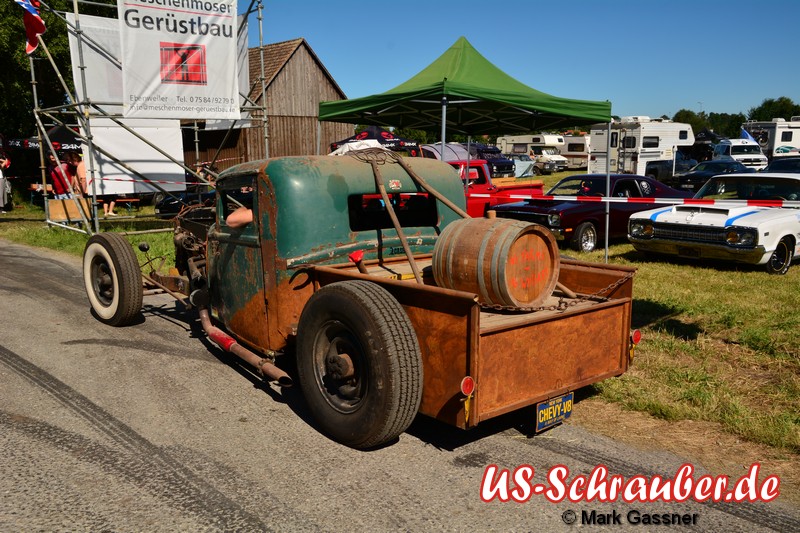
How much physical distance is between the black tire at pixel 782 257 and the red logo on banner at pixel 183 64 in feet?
31.9

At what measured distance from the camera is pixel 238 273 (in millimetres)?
5098

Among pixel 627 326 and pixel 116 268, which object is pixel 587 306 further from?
pixel 116 268

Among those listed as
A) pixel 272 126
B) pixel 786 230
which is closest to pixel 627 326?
pixel 786 230

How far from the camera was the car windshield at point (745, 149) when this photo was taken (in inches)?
1251

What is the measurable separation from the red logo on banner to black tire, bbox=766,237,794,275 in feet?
31.9

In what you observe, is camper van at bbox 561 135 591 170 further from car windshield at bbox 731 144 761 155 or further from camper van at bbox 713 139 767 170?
car windshield at bbox 731 144 761 155

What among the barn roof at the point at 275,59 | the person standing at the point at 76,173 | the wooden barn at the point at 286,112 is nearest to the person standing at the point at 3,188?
the person standing at the point at 76,173

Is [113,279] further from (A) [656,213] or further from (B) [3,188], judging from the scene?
(B) [3,188]

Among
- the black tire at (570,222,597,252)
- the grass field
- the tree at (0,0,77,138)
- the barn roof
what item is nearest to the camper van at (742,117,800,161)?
the barn roof

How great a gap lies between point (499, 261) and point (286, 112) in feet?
84.3

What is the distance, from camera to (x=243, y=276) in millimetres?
5012

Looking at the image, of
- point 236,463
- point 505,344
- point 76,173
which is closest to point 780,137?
point 76,173

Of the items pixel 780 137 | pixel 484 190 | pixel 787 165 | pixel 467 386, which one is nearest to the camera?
pixel 467 386

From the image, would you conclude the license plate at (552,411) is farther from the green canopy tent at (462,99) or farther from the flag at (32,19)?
the flag at (32,19)
